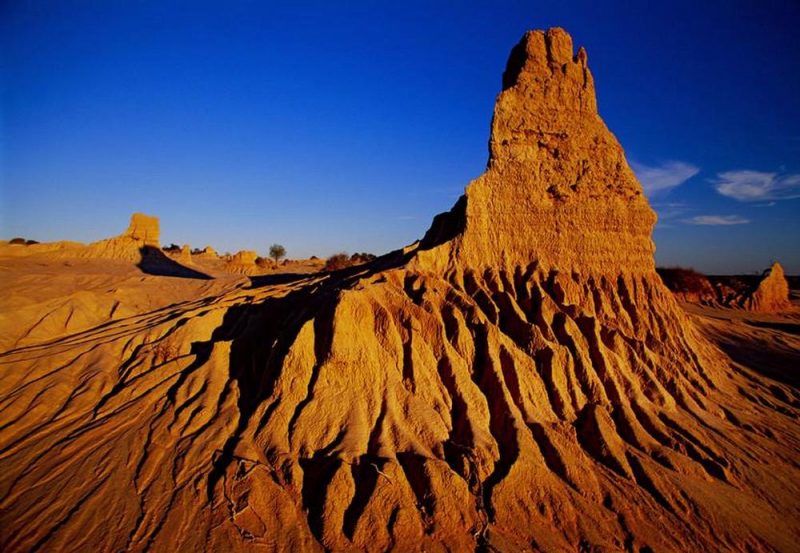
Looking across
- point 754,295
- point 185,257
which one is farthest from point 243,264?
point 754,295

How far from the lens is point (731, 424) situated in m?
14.7

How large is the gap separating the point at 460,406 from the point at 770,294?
4537 cm

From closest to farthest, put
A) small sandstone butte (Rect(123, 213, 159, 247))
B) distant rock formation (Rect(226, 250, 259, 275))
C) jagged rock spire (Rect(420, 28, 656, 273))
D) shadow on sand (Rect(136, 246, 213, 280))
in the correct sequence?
jagged rock spire (Rect(420, 28, 656, 273))
shadow on sand (Rect(136, 246, 213, 280))
small sandstone butte (Rect(123, 213, 159, 247))
distant rock formation (Rect(226, 250, 259, 275))

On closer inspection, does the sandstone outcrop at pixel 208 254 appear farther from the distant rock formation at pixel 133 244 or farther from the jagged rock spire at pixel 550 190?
the jagged rock spire at pixel 550 190

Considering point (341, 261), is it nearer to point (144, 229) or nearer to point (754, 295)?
point (144, 229)

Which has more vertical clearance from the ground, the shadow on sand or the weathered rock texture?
the weathered rock texture

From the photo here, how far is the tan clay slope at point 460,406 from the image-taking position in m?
9.68

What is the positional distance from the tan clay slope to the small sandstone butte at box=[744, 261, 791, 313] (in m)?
28.4

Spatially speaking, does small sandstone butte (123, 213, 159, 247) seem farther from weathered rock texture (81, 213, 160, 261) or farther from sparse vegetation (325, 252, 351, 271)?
sparse vegetation (325, 252, 351, 271)

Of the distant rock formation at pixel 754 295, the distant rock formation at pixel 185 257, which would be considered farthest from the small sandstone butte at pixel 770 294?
the distant rock formation at pixel 185 257

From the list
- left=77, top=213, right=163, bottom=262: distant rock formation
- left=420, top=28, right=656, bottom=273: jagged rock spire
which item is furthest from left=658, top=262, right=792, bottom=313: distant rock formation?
left=77, top=213, right=163, bottom=262: distant rock formation

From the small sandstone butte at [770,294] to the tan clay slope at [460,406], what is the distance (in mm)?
28434

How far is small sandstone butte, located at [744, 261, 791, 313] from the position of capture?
40375 mm

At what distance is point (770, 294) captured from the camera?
1624 inches
